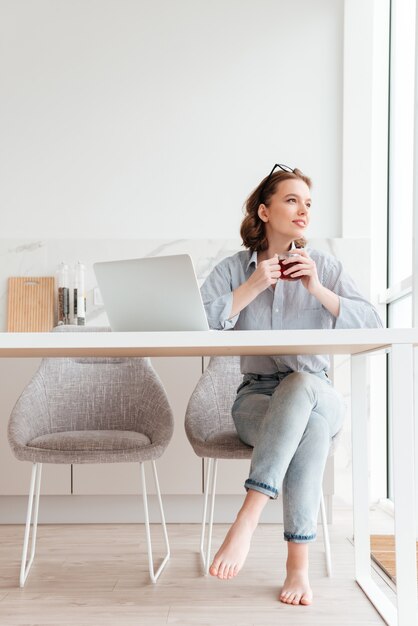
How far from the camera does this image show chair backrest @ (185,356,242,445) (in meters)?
2.47

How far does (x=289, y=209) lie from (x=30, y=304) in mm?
1989

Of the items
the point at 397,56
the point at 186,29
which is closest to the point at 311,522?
the point at 397,56

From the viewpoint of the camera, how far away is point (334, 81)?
4.17 metres

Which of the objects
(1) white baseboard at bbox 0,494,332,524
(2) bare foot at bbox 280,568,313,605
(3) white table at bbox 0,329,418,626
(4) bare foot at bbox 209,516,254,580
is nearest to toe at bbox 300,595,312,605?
(2) bare foot at bbox 280,568,313,605

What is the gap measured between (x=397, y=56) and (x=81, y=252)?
1911 millimetres

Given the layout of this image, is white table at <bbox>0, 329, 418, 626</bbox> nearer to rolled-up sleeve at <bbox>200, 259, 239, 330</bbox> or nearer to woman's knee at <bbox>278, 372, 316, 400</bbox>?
woman's knee at <bbox>278, 372, 316, 400</bbox>

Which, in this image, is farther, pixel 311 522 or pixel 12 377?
pixel 12 377

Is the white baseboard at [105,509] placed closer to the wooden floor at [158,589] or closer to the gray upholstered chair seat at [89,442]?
the wooden floor at [158,589]

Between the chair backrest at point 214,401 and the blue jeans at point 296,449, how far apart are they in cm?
47

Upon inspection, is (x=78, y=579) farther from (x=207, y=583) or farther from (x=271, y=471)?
(x=271, y=471)

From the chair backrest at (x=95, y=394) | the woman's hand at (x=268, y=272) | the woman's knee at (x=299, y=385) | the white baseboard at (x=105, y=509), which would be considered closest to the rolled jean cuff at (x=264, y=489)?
the woman's knee at (x=299, y=385)

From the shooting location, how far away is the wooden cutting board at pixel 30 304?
397 cm

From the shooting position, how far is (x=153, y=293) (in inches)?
67.4

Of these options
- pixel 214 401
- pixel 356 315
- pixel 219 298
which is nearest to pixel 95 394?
pixel 214 401
